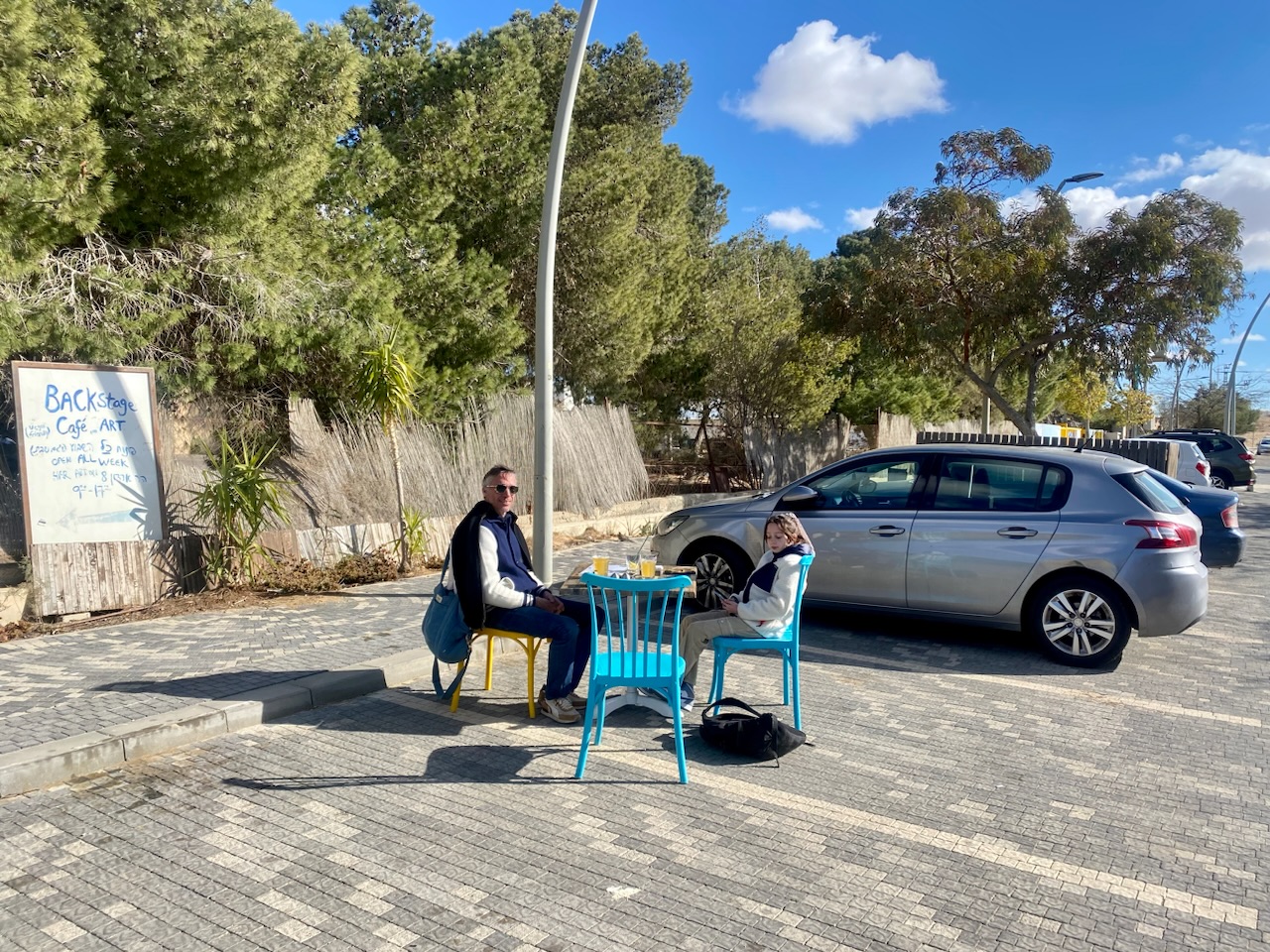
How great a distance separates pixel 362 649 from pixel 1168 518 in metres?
6.04

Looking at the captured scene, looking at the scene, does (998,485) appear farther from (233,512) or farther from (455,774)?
(233,512)

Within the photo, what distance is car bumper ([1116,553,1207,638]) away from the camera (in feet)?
21.6

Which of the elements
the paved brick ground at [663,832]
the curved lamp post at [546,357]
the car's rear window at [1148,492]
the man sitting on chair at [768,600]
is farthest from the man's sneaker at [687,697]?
the car's rear window at [1148,492]

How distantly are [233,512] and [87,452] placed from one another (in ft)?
4.23

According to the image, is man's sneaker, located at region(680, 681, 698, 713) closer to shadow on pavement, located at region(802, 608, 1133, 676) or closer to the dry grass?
shadow on pavement, located at region(802, 608, 1133, 676)

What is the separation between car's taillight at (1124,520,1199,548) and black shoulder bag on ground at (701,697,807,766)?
3.27 meters

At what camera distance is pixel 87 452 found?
7.88m

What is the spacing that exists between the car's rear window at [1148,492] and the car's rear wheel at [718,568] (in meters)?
3.02

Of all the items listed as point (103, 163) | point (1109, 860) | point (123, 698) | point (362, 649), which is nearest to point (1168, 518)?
point (1109, 860)

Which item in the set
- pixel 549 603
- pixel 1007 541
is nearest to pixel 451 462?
pixel 549 603

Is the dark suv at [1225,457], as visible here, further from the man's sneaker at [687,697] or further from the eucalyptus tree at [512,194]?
the man's sneaker at [687,697]

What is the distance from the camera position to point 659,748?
5.18 m

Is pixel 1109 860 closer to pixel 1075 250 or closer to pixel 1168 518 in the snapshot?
pixel 1168 518

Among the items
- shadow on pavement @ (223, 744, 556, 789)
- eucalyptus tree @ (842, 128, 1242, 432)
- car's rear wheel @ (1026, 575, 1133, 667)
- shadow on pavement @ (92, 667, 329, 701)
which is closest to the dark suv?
eucalyptus tree @ (842, 128, 1242, 432)
